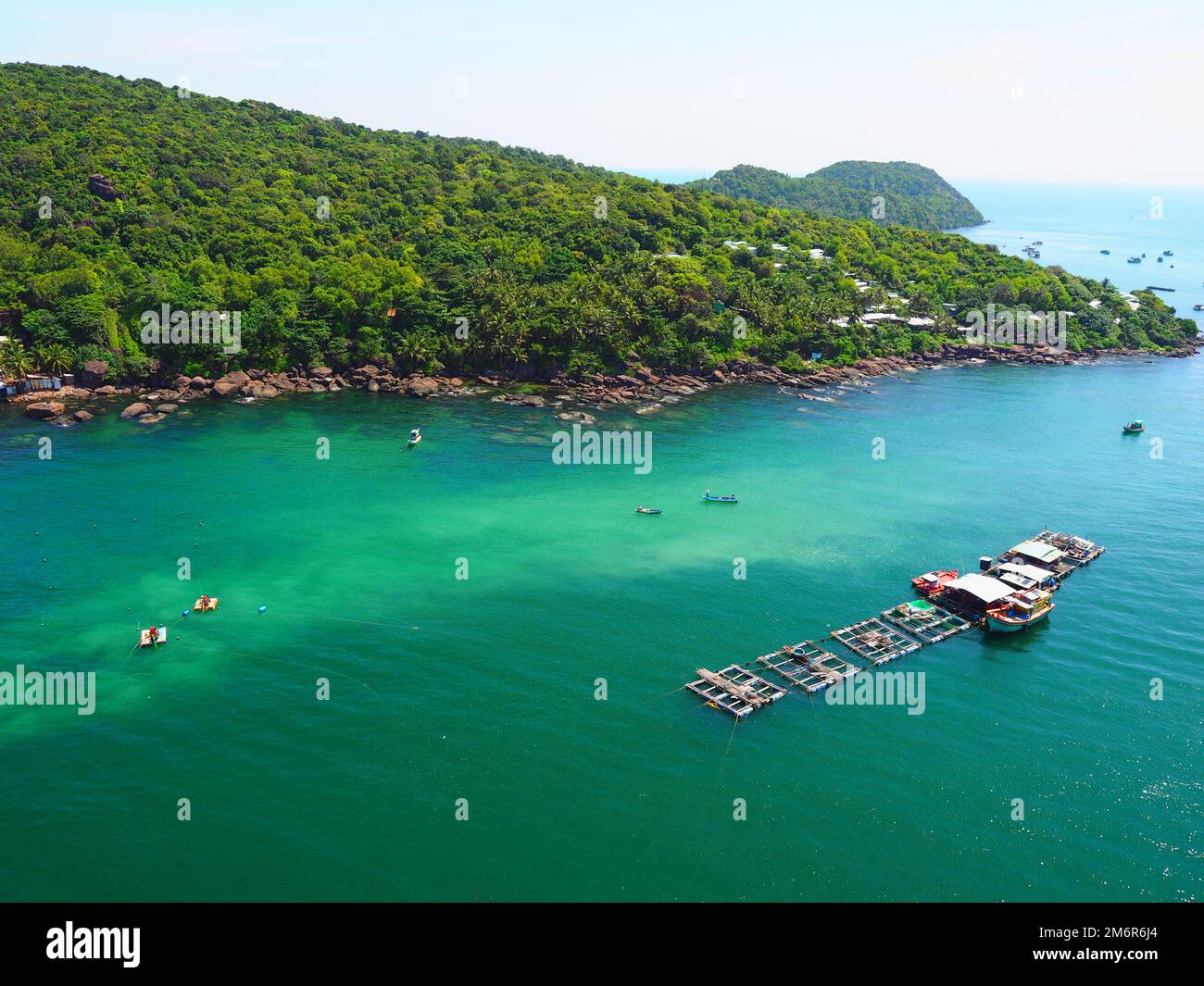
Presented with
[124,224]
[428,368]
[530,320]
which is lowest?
[428,368]

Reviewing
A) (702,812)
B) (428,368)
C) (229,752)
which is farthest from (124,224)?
(702,812)

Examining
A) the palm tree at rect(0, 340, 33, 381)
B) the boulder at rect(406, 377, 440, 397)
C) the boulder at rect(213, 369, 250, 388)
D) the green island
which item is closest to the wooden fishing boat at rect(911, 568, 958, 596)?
the green island

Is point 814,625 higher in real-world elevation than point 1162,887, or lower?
higher

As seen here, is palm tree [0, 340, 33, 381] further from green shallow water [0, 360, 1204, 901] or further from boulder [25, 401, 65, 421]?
green shallow water [0, 360, 1204, 901]

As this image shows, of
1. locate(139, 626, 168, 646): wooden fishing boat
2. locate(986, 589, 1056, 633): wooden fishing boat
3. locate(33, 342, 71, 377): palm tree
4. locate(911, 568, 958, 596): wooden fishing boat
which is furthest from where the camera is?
locate(33, 342, 71, 377): palm tree

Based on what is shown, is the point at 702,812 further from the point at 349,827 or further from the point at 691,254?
the point at 691,254

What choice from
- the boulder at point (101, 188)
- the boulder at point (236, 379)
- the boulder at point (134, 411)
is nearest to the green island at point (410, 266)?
the boulder at point (101, 188)

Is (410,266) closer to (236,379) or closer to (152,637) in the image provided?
(236,379)
